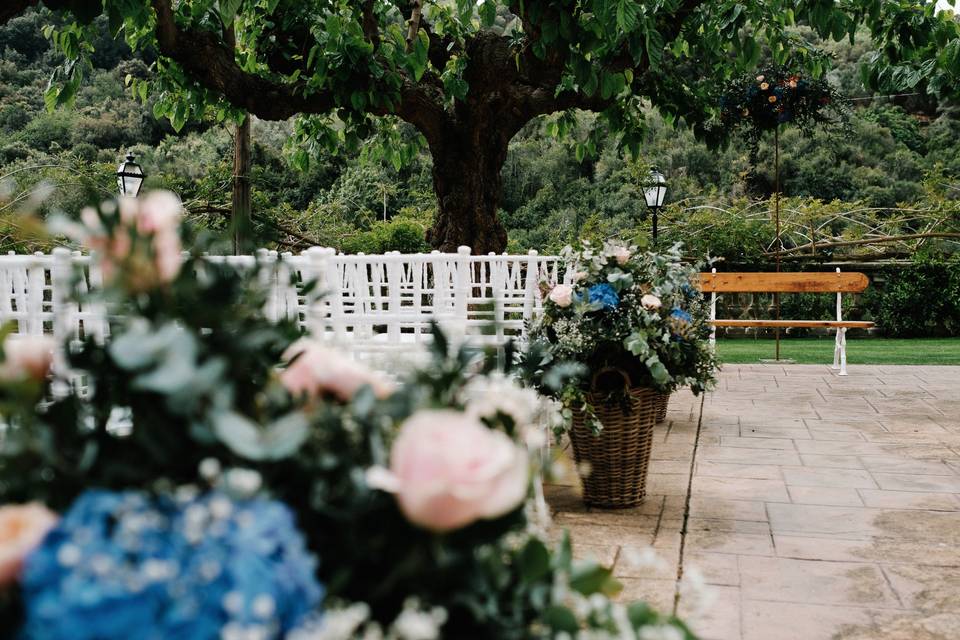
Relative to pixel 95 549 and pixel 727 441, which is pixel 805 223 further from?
pixel 95 549

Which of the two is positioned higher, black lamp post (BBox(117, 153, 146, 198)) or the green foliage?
black lamp post (BBox(117, 153, 146, 198))

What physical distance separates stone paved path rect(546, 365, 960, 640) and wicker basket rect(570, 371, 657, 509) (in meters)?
0.08

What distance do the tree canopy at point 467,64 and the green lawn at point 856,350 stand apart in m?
3.60

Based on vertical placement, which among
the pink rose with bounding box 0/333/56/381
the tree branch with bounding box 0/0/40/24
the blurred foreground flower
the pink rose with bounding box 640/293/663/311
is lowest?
the pink rose with bounding box 0/333/56/381

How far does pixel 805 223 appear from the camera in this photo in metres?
14.0

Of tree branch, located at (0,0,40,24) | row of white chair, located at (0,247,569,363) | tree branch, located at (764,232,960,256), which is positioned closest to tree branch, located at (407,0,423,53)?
row of white chair, located at (0,247,569,363)

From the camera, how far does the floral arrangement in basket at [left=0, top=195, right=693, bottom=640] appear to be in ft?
1.99

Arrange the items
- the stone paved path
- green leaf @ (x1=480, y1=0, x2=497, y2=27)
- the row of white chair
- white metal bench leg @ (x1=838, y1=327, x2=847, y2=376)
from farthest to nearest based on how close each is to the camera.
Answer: white metal bench leg @ (x1=838, y1=327, x2=847, y2=376)
green leaf @ (x1=480, y1=0, x2=497, y2=27)
the row of white chair
the stone paved path

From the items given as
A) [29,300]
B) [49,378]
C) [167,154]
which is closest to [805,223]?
[167,154]

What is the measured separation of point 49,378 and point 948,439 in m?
5.01

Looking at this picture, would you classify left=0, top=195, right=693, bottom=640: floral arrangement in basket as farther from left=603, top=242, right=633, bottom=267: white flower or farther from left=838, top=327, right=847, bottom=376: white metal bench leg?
left=838, top=327, right=847, bottom=376: white metal bench leg

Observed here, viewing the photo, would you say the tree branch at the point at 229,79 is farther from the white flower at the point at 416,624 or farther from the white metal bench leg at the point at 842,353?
the white flower at the point at 416,624

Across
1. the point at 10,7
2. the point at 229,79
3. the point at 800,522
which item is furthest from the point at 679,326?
the point at 229,79

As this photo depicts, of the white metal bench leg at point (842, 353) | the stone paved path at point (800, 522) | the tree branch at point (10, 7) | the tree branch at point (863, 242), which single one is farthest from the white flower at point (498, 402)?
the tree branch at point (863, 242)
